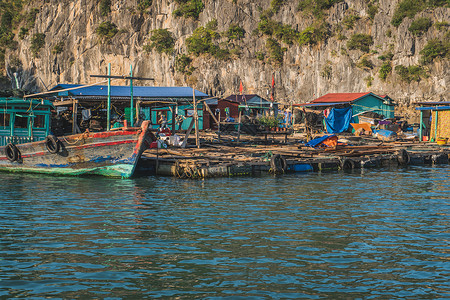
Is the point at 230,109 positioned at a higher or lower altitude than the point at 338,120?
higher

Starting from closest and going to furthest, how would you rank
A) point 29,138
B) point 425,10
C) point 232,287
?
point 232,287, point 29,138, point 425,10

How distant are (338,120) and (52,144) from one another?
27.7 metres

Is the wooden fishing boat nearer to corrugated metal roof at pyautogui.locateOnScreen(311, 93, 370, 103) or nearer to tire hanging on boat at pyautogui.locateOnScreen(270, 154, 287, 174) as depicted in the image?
tire hanging on boat at pyautogui.locateOnScreen(270, 154, 287, 174)

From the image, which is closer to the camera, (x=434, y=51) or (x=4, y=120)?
(x=4, y=120)

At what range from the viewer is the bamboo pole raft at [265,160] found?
21.3 metres

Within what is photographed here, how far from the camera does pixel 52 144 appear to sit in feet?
69.5

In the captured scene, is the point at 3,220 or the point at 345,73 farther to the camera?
the point at 345,73

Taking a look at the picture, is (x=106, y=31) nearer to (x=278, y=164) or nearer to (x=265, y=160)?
(x=265, y=160)

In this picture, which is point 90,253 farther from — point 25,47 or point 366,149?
point 25,47

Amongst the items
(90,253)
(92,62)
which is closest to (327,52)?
(92,62)

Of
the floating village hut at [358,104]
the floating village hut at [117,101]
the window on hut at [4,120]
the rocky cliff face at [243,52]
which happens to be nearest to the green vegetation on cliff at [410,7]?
the rocky cliff face at [243,52]

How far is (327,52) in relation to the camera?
78125 millimetres

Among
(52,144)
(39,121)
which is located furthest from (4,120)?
(52,144)

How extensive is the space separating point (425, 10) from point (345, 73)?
47.2 feet
